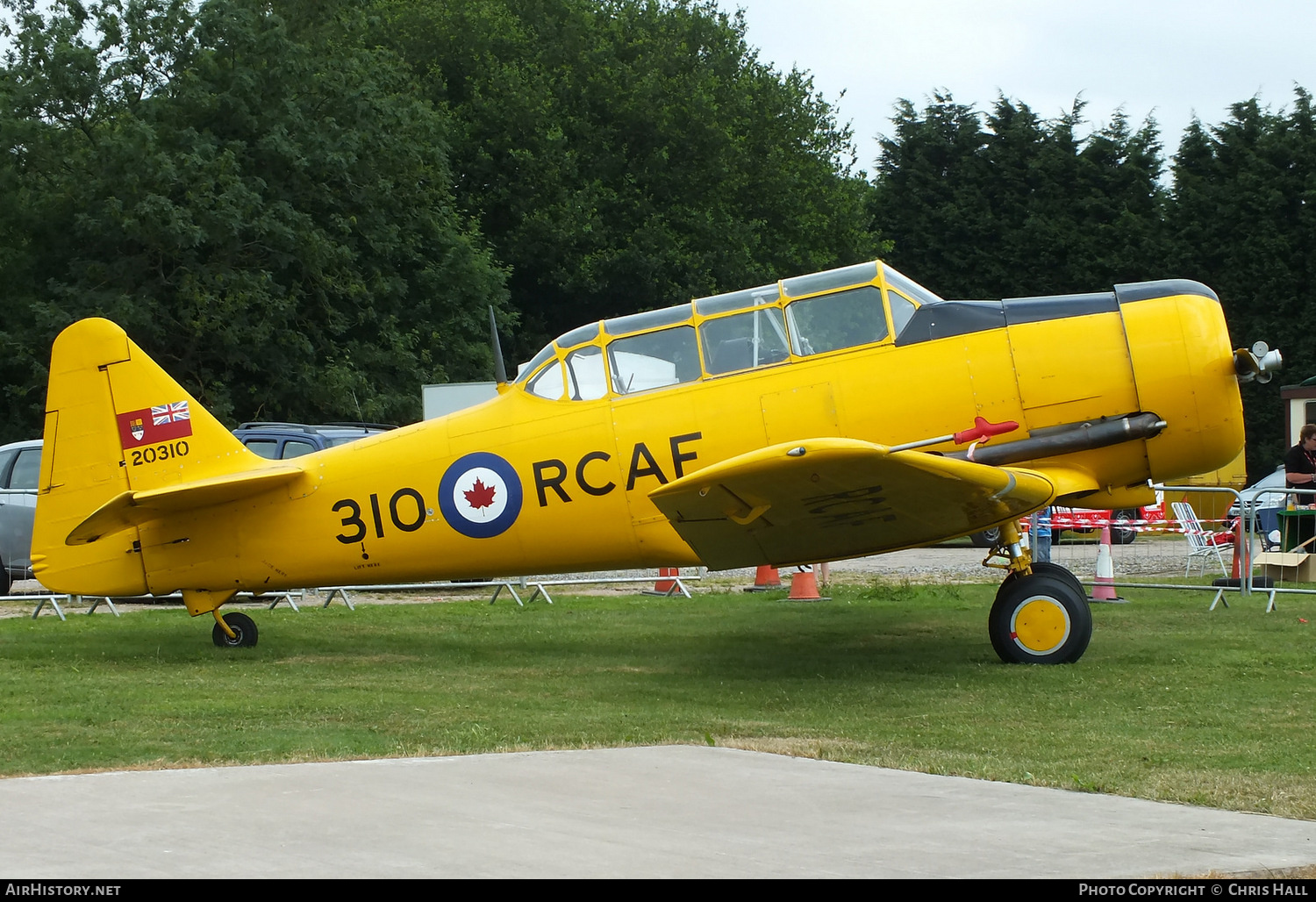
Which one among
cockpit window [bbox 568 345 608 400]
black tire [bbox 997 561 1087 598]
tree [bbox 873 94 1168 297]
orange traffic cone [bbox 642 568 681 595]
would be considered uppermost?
tree [bbox 873 94 1168 297]

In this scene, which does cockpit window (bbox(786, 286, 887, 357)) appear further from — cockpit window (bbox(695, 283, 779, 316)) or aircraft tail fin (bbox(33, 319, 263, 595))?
aircraft tail fin (bbox(33, 319, 263, 595))

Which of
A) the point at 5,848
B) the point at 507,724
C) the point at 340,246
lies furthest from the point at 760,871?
the point at 340,246

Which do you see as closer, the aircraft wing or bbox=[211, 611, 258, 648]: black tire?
the aircraft wing

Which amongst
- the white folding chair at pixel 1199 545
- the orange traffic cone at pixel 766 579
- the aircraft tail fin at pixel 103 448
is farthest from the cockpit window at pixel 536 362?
the white folding chair at pixel 1199 545

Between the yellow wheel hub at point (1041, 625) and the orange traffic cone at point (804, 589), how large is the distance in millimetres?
4896

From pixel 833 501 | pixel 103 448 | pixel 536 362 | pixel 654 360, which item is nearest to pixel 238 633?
pixel 103 448

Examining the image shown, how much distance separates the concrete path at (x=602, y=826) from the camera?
4.30m

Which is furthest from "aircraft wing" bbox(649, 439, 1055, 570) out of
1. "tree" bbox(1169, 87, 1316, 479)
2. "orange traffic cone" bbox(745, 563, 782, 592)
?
"tree" bbox(1169, 87, 1316, 479)

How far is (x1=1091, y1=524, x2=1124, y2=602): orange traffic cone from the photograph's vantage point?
14.1 metres

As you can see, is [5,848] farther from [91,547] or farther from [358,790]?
[91,547]

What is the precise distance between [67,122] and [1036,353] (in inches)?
1149

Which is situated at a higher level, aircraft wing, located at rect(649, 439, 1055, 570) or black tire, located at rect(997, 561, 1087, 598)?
aircraft wing, located at rect(649, 439, 1055, 570)

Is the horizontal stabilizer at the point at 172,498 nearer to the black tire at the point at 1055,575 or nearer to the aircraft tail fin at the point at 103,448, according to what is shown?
the aircraft tail fin at the point at 103,448
